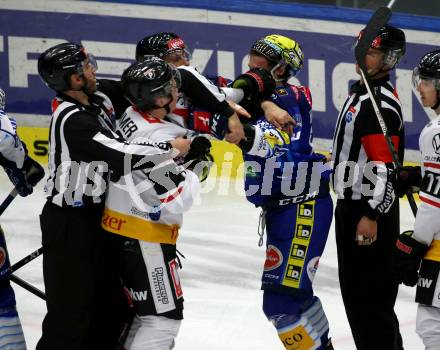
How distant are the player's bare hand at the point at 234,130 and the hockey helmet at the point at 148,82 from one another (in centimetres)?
27

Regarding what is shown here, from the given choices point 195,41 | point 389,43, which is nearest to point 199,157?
point 389,43

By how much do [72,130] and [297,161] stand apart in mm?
1053

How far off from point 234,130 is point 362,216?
0.76 metres

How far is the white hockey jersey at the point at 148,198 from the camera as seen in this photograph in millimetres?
3760

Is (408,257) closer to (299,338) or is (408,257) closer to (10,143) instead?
(299,338)

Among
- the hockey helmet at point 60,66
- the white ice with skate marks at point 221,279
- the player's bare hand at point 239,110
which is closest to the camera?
the hockey helmet at point 60,66

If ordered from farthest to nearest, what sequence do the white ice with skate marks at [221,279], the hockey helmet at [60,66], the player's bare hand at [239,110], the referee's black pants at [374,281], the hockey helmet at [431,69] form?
1. the white ice with skate marks at [221,279]
2. the referee's black pants at [374,281]
3. the player's bare hand at [239,110]
4. the hockey helmet at [431,69]
5. the hockey helmet at [60,66]

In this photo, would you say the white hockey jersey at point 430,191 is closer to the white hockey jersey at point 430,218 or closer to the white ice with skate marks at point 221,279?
the white hockey jersey at point 430,218

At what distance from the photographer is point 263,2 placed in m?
7.47

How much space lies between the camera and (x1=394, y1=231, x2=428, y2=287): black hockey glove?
12.6 feet

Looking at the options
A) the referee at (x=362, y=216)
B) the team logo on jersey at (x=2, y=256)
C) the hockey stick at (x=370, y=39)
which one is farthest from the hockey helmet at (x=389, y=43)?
the team logo on jersey at (x=2, y=256)

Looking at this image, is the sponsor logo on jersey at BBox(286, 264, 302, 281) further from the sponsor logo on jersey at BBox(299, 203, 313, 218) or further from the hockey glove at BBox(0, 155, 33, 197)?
the hockey glove at BBox(0, 155, 33, 197)

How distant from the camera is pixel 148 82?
370 centimetres

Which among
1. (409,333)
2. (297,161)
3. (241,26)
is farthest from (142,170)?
(241,26)
